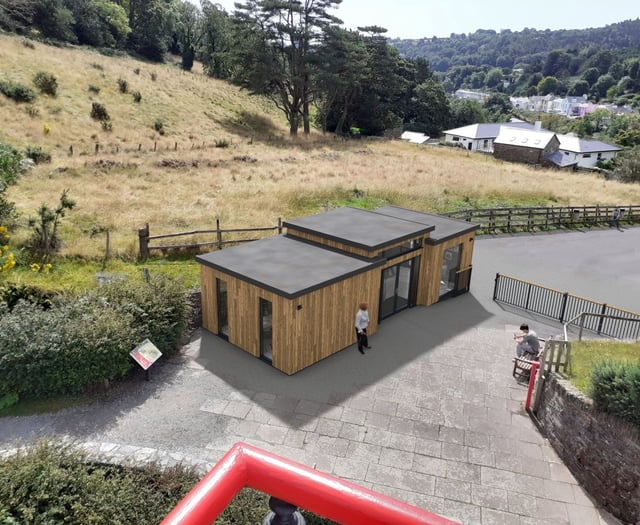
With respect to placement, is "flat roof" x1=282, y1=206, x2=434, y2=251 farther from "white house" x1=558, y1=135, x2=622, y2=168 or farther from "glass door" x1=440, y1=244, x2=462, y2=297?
"white house" x1=558, y1=135, x2=622, y2=168

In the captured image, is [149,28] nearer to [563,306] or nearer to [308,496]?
[563,306]

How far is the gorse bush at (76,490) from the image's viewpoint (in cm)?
689

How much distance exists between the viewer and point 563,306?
54.7 feet

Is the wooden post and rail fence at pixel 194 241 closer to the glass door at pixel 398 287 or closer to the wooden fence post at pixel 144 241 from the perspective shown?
the wooden fence post at pixel 144 241

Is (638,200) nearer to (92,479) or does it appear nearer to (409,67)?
(92,479)

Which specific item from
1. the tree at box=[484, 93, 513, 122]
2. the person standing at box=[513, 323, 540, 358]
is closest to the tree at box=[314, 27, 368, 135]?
the person standing at box=[513, 323, 540, 358]

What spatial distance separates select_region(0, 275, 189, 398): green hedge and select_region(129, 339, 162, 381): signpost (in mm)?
191

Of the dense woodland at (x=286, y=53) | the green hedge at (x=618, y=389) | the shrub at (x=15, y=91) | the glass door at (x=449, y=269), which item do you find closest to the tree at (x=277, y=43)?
the dense woodland at (x=286, y=53)

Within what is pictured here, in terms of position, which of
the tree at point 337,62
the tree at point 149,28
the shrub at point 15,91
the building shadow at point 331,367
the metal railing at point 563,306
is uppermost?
the tree at point 149,28

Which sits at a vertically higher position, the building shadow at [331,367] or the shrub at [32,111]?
the shrub at [32,111]

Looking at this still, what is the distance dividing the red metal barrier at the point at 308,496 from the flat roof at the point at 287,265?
9.23m

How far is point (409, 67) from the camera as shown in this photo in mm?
78000

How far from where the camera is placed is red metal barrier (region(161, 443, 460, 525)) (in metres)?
2.64

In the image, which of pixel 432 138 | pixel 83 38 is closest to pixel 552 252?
pixel 432 138
